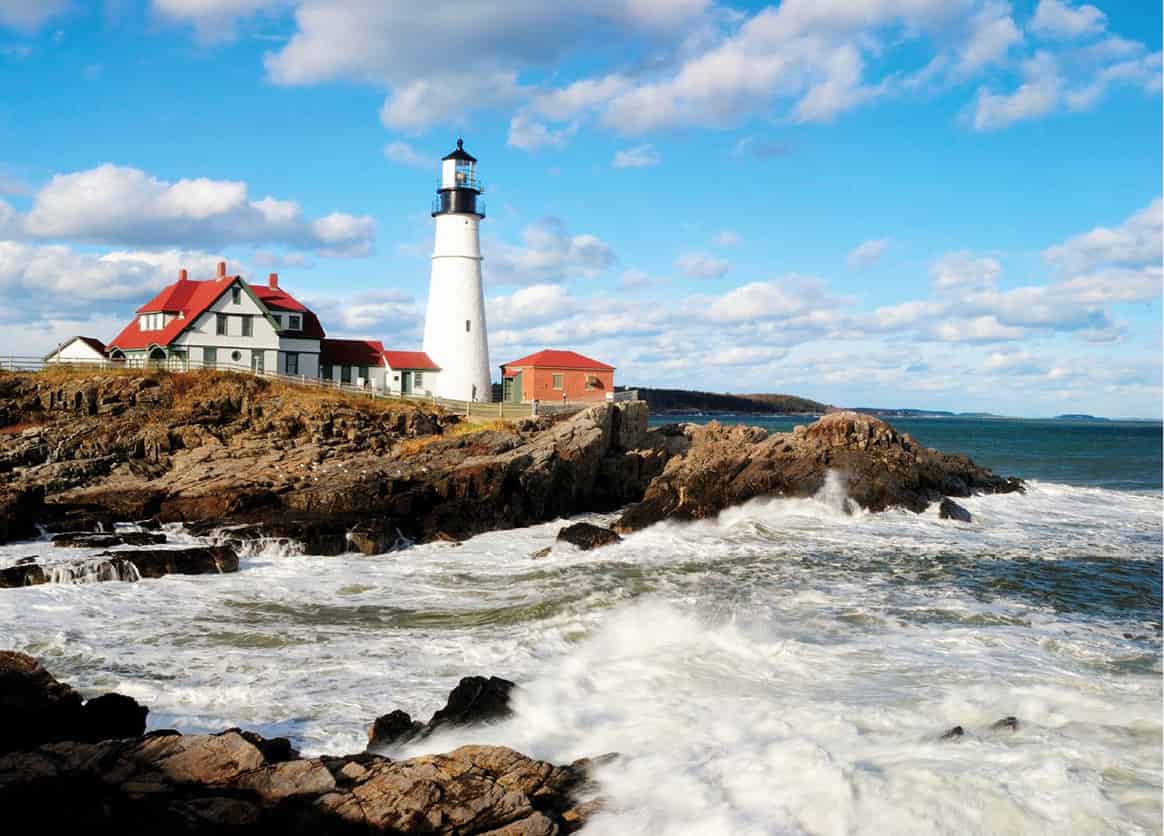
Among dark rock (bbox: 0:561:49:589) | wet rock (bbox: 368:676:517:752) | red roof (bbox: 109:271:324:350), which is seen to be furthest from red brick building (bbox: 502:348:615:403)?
wet rock (bbox: 368:676:517:752)

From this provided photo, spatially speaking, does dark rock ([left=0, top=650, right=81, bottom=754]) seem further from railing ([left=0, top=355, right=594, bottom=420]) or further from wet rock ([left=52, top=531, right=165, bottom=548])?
railing ([left=0, top=355, right=594, bottom=420])

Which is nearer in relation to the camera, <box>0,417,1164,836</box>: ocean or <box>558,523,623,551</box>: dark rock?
<box>0,417,1164,836</box>: ocean

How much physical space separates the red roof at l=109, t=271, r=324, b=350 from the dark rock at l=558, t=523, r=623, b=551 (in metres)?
19.8

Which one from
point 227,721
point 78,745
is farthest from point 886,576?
point 78,745

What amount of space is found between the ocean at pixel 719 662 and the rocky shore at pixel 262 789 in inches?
31.1

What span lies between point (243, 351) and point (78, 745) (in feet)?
98.1

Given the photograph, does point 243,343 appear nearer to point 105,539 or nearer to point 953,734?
point 105,539

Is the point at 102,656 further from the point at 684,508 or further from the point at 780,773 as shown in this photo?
the point at 684,508

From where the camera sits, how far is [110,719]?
9.22 metres

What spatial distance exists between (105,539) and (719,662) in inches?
548

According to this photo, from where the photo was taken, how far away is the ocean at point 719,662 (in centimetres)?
857

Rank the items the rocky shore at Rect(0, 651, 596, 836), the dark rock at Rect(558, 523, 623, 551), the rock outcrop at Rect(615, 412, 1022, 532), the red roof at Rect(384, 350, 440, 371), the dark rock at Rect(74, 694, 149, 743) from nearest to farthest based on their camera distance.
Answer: the rocky shore at Rect(0, 651, 596, 836)
the dark rock at Rect(74, 694, 149, 743)
the dark rock at Rect(558, 523, 623, 551)
the rock outcrop at Rect(615, 412, 1022, 532)
the red roof at Rect(384, 350, 440, 371)

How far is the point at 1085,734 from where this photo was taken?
9961 millimetres

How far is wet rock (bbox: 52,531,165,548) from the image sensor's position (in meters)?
19.7
